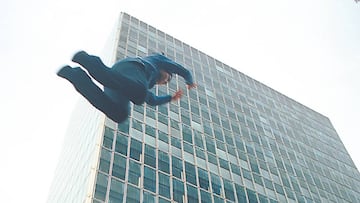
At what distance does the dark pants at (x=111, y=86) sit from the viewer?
8.35 m

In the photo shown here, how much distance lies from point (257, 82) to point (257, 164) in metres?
25.3

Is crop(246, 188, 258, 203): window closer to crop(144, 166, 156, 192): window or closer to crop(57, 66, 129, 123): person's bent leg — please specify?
crop(144, 166, 156, 192): window

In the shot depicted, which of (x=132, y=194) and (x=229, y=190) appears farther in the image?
(x=229, y=190)

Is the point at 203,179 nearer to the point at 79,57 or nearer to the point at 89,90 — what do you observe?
the point at 89,90

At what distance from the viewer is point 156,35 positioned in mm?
63031

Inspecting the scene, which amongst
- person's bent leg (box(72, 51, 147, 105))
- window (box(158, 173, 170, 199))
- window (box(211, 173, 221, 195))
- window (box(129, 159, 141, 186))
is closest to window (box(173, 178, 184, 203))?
window (box(158, 173, 170, 199))

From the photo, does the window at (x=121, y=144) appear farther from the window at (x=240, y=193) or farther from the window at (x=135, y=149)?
the window at (x=240, y=193)

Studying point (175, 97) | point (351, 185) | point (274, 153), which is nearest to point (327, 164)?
point (351, 185)

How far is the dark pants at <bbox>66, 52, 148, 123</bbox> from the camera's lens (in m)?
8.35

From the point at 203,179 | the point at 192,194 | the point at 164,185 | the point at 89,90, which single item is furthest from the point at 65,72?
the point at 203,179

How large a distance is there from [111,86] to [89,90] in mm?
421

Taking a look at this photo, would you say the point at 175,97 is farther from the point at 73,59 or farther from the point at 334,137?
the point at 334,137

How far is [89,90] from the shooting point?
8484mm

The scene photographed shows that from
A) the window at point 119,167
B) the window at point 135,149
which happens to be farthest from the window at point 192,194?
the window at point 119,167
